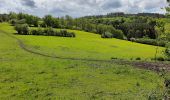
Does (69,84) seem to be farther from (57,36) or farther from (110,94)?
(57,36)

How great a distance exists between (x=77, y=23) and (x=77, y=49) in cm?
8655

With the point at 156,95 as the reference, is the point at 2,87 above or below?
below

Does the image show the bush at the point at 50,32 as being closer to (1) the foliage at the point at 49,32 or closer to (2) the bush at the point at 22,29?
(1) the foliage at the point at 49,32

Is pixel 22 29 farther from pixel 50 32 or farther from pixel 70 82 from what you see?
pixel 70 82

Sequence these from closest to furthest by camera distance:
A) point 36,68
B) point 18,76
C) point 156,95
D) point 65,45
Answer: point 156,95 → point 18,76 → point 36,68 → point 65,45

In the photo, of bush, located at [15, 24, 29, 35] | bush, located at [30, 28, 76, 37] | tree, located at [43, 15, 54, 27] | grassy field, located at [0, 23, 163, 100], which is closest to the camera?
grassy field, located at [0, 23, 163, 100]

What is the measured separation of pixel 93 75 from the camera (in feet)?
148

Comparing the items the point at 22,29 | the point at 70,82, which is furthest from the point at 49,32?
the point at 70,82

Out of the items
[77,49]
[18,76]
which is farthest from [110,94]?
[77,49]

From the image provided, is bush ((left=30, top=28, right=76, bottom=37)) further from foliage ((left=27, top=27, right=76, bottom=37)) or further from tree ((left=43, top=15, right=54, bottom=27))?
tree ((left=43, top=15, right=54, bottom=27))

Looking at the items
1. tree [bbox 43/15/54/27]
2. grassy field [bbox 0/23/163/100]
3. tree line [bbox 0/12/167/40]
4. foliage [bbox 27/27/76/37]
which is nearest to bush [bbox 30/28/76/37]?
foliage [bbox 27/27/76/37]

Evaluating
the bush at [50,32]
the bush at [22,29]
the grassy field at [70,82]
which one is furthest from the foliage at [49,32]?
the grassy field at [70,82]

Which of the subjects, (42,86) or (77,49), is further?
(77,49)

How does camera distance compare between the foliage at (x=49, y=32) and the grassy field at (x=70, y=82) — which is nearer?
the grassy field at (x=70, y=82)
